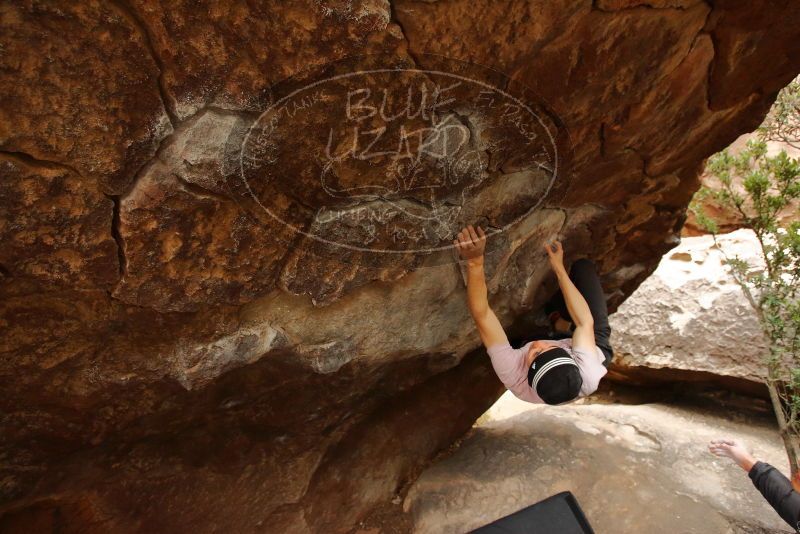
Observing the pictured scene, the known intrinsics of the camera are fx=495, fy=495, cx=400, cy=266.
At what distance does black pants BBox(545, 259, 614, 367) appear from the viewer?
281 cm

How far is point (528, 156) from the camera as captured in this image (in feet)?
6.73

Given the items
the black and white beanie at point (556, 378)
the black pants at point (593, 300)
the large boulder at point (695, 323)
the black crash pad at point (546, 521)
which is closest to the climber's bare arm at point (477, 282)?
the black and white beanie at point (556, 378)

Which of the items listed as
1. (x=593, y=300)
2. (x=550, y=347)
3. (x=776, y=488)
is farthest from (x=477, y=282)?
(x=776, y=488)

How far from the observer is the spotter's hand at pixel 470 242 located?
2205mm

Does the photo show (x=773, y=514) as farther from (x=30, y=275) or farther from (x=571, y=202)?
(x=30, y=275)

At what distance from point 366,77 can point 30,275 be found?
1.14 m

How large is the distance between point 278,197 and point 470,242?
3.01 ft

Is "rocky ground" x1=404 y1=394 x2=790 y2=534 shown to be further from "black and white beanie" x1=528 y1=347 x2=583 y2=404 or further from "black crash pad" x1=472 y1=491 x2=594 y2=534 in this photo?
"black and white beanie" x1=528 y1=347 x2=583 y2=404

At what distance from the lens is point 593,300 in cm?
287

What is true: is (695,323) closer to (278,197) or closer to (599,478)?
(599,478)

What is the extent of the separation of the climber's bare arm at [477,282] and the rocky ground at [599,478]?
3.90ft

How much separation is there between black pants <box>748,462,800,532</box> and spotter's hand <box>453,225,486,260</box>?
1.89 metres

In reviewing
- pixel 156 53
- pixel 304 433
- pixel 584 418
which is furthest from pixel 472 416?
pixel 156 53

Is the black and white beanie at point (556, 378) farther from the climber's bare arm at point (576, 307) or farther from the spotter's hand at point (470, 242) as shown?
the spotter's hand at point (470, 242)
